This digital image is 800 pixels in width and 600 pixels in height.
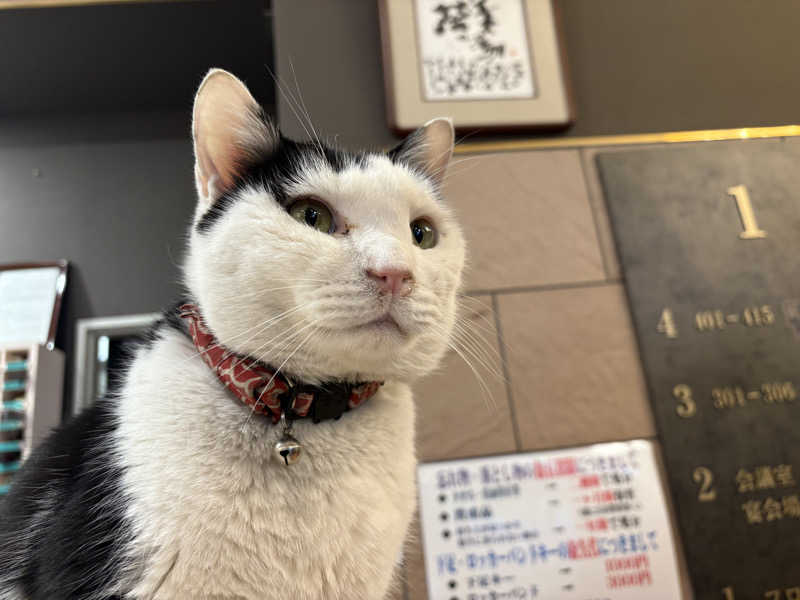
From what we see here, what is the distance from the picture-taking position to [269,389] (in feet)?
1.45

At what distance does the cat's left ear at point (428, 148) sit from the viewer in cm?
66

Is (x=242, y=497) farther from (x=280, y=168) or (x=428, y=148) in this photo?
(x=428, y=148)

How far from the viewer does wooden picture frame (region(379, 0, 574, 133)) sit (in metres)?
1.16

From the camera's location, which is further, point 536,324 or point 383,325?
point 536,324

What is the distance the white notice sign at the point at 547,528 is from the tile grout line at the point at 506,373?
0.05 meters

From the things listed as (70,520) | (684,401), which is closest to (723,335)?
(684,401)

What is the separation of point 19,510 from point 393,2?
1282mm

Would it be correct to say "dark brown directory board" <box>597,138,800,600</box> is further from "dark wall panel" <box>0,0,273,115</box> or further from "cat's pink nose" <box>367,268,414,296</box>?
"dark wall panel" <box>0,0,273,115</box>

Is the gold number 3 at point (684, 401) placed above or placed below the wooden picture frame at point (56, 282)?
below

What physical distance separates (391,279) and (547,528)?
81 cm

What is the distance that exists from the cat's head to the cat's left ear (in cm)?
11

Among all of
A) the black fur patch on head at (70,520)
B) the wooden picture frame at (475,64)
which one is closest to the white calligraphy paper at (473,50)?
the wooden picture frame at (475,64)

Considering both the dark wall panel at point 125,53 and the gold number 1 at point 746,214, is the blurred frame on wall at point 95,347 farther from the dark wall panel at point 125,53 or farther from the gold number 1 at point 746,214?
the gold number 1 at point 746,214

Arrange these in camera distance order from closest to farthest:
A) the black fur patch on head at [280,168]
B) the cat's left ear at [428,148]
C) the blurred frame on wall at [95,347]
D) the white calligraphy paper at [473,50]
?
1. the black fur patch on head at [280,168]
2. the cat's left ear at [428,148]
3. the white calligraphy paper at [473,50]
4. the blurred frame on wall at [95,347]
